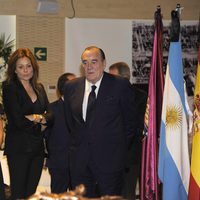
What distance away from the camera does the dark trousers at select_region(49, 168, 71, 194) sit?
4.03 m

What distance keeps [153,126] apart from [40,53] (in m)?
3.76

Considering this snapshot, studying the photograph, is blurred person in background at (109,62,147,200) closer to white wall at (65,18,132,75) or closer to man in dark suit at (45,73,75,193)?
man in dark suit at (45,73,75,193)

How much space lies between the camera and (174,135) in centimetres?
346

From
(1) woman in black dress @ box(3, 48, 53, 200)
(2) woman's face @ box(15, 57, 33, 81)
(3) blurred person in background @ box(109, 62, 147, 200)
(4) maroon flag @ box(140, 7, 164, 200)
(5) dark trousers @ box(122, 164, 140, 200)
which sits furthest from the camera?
(5) dark trousers @ box(122, 164, 140, 200)

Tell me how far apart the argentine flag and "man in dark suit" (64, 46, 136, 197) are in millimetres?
289

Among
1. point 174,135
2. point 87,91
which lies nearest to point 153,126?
point 174,135

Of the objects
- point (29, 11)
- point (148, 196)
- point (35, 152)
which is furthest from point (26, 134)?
point (29, 11)

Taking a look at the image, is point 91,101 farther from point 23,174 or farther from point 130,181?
point 130,181

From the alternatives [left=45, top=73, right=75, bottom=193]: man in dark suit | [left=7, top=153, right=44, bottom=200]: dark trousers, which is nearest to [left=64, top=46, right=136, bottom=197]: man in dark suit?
[left=45, top=73, right=75, bottom=193]: man in dark suit

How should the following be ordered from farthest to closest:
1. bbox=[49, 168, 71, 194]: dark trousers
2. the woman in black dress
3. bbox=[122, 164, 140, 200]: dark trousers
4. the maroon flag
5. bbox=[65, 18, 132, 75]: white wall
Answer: bbox=[65, 18, 132, 75]: white wall, bbox=[122, 164, 140, 200]: dark trousers, bbox=[49, 168, 71, 194]: dark trousers, the woman in black dress, the maroon flag

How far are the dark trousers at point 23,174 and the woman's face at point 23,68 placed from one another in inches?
25.7

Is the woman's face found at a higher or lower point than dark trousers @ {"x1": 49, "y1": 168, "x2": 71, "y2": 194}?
higher

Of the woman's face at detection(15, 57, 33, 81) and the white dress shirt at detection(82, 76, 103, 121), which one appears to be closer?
the white dress shirt at detection(82, 76, 103, 121)

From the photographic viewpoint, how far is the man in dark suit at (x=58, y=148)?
A: 3.89 meters
